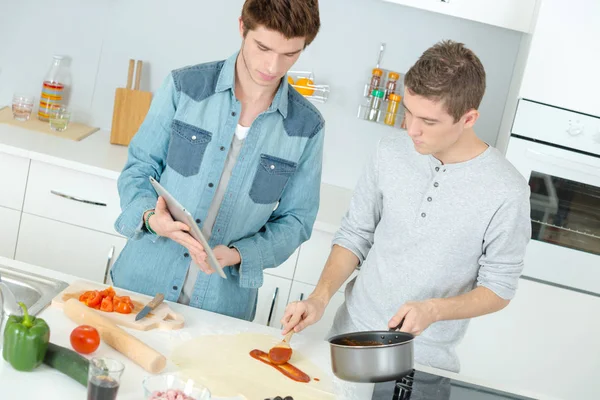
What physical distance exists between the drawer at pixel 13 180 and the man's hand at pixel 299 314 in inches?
68.9

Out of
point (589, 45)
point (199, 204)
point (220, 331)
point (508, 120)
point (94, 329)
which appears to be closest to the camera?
point (94, 329)

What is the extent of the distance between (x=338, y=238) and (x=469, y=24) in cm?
184

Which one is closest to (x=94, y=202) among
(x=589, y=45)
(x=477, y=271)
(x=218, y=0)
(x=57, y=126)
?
(x=57, y=126)

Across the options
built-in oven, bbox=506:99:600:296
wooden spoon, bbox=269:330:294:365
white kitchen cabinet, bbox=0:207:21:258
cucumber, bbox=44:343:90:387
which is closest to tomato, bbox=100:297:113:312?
cucumber, bbox=44:343:90:387

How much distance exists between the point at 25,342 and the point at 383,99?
2365 mm

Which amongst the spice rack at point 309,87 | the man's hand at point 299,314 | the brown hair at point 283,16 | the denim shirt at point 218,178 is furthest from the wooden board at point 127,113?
the man's hand at point 299,314

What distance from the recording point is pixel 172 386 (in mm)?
1487

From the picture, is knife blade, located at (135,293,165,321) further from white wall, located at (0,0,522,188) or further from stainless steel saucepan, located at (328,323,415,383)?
white wall, located at (0,0,522,188)

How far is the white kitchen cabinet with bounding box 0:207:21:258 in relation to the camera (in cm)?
318

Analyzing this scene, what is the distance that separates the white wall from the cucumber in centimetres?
227

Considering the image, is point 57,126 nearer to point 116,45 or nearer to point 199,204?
point 116,45

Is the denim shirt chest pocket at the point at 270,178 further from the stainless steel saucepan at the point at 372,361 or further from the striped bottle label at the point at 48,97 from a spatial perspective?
the striped bottle label at the point at 48,97

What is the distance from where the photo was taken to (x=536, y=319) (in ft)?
10.4

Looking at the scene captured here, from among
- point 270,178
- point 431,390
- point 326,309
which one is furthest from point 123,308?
point 326,309
